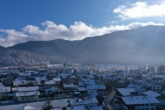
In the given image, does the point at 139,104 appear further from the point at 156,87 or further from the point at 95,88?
the point at 156,87

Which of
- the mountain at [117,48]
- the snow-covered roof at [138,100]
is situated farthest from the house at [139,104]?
the mountain at [117,48]

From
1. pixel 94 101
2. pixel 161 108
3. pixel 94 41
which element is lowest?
pixel 161 108

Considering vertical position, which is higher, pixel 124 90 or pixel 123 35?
pixel 123 35

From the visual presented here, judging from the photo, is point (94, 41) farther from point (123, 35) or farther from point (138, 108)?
point (138, 108)

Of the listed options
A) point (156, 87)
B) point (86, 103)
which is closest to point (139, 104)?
point (86, 103)

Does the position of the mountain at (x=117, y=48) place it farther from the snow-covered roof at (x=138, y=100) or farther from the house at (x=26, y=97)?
the house at (x=26, y=97)

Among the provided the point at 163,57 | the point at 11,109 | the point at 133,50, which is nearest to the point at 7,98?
the point at 11,109

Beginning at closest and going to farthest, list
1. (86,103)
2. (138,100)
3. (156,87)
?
1. (86,103)
2. (138,100)
3. (156,87)

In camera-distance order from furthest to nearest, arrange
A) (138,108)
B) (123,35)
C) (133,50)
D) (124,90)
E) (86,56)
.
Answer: (123,35), (86,56), (133,50), (124,90), (138,108)
